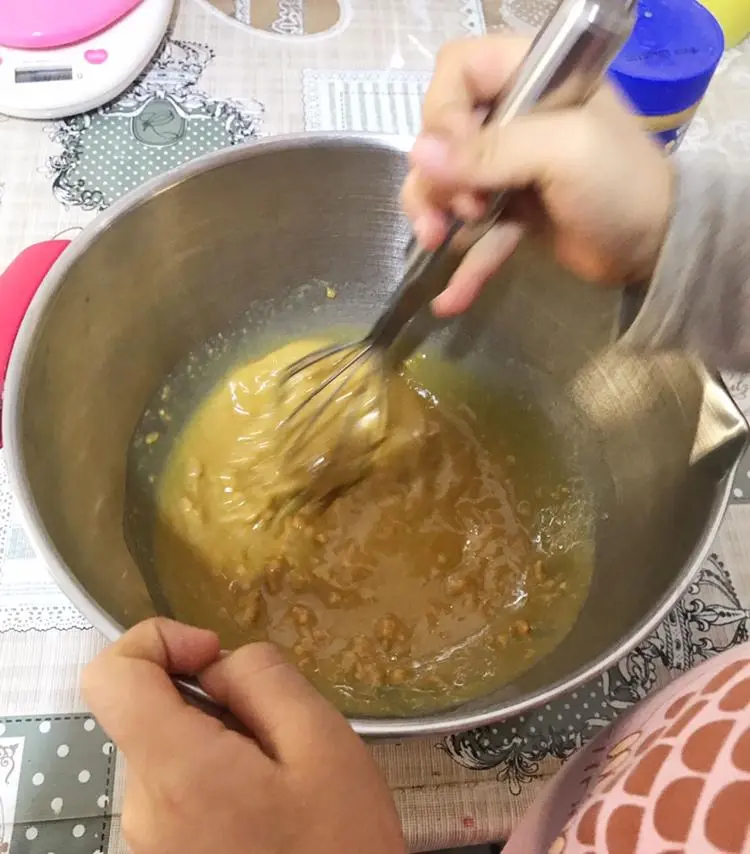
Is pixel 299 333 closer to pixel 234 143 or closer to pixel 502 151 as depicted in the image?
pixel 234 143

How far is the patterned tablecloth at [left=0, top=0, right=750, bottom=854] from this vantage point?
24.0 inches

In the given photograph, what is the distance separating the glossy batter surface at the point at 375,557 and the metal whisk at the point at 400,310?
13 millimetres

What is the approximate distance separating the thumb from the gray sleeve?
0.31 feet

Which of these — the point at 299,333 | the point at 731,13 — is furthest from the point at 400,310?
the point at 731,13

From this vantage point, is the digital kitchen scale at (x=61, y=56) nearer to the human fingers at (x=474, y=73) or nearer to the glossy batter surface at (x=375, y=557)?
the glossy batter surface at (x=375, y=557)

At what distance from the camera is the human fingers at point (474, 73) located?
56 cm

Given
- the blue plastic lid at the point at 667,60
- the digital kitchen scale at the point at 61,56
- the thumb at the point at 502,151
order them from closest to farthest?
the thumb at the point at 502,151
the blue plastic lid at the point at 667,60
the digital kitchen scale at the point at 61,56

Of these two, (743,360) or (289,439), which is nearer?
(743,360)

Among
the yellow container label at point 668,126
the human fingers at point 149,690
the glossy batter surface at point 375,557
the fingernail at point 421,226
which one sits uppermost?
the yellow container label at point 668,126

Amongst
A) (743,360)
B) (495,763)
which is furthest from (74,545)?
(743,360)

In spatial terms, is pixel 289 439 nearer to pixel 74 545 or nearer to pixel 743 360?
pixel 74 545

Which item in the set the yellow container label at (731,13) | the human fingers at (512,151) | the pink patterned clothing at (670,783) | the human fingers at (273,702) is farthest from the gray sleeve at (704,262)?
the yellow container label at (731,13)

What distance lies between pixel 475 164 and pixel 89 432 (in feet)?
1.26

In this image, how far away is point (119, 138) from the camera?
0.91m
